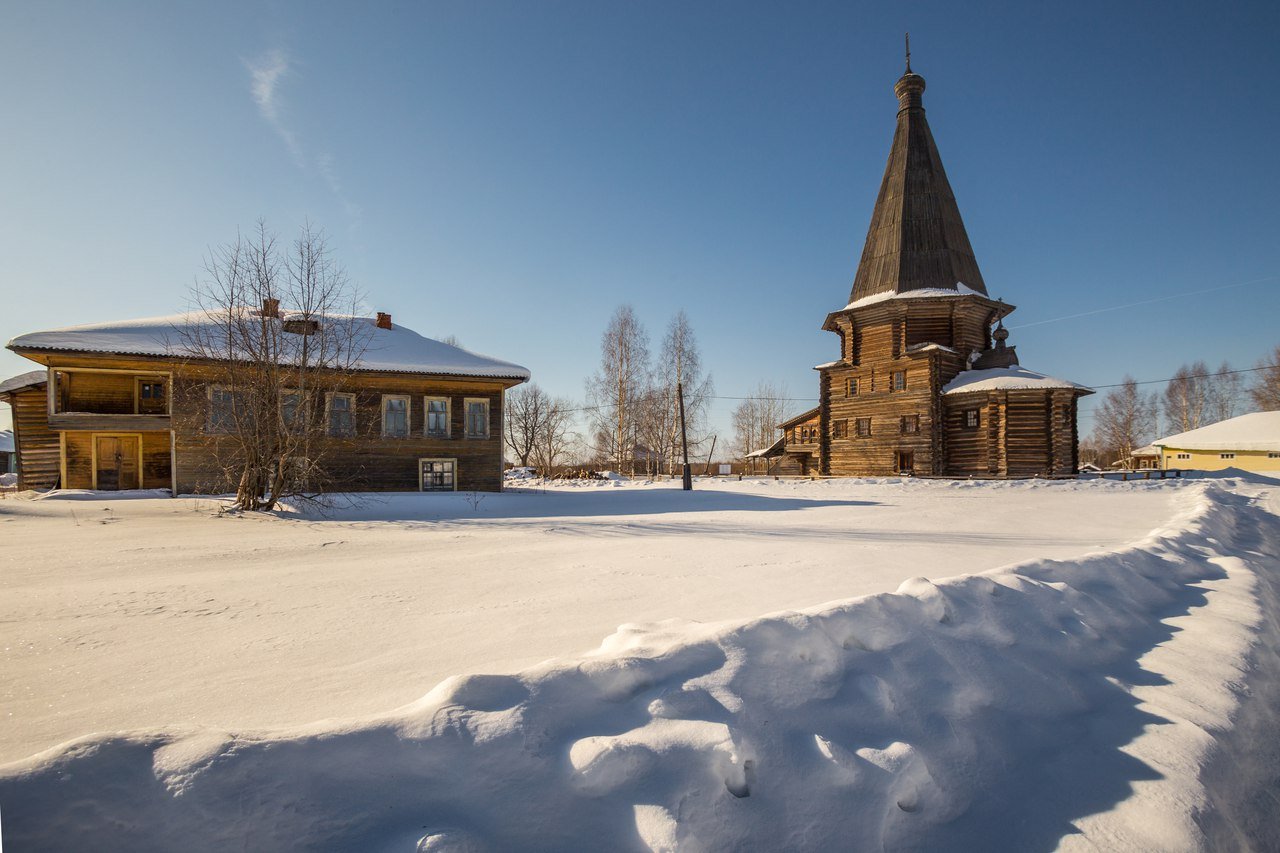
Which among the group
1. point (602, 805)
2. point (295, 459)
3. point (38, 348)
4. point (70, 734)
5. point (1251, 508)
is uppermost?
point (38, 348)

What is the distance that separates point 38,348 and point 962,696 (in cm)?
2232

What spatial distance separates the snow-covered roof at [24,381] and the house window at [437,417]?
1361 centimetres

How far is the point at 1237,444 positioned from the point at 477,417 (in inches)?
1772

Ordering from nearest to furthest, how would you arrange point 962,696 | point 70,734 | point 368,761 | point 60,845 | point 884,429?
point 60,845, point 368,761, point 70,734, point 962,696, point 884,429

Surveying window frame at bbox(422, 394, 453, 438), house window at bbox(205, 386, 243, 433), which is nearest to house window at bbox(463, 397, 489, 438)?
window frame at bbox(422, 394, 453, 438)

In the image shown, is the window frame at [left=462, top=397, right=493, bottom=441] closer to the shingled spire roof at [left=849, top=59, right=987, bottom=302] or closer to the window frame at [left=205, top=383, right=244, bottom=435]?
the window frame at [left=205, top=383, right=244, bottom=435]

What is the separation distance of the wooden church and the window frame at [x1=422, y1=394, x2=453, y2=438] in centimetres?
2059

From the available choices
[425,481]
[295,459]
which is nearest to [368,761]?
[295,459]

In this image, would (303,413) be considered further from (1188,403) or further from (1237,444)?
(1188,403)

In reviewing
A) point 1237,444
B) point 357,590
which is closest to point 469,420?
point 357,590

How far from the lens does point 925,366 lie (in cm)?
2794

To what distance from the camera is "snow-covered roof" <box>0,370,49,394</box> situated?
19.9 m

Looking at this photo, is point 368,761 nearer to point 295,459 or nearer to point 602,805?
point 602,805

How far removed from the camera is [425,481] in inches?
729
